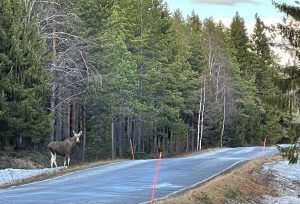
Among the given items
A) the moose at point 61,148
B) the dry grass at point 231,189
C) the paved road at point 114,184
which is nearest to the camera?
the paved road at point 114,184

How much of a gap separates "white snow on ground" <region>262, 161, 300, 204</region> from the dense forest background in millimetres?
2173

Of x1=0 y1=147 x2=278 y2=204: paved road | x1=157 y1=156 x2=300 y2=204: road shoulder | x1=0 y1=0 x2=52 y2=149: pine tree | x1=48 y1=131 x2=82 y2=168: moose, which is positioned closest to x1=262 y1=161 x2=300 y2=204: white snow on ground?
x1=157 y1=156 x2=300 y2=204: road shoulder

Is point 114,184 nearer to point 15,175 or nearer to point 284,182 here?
point 15,175

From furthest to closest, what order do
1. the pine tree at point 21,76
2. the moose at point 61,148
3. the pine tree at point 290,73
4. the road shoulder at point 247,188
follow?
the moose at point 61,148
the pine tree at point 21,76
the pine tree at point 290,73
the road shoulder at point 247,188

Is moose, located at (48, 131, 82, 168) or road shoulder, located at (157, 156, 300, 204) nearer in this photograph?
road shoulder, located at (157, 156, 300, 204)

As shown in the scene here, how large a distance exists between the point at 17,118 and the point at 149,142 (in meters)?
34.4

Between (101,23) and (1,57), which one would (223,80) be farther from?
(1,57)

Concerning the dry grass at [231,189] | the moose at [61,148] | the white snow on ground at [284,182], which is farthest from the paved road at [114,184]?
the moose at [61,148]

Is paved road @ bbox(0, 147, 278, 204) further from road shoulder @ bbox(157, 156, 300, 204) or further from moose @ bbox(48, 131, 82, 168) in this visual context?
moose @ bbox(48, 131, 82, 168)

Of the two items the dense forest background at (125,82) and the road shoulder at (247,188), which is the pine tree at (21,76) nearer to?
the dense forest background at (125,82)

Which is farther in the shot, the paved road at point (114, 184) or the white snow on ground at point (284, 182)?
the white snow on ground at point (284, 182)

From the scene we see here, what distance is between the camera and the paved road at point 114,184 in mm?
15750

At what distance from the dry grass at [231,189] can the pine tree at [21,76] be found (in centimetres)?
951

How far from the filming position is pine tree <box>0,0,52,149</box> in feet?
88.4
